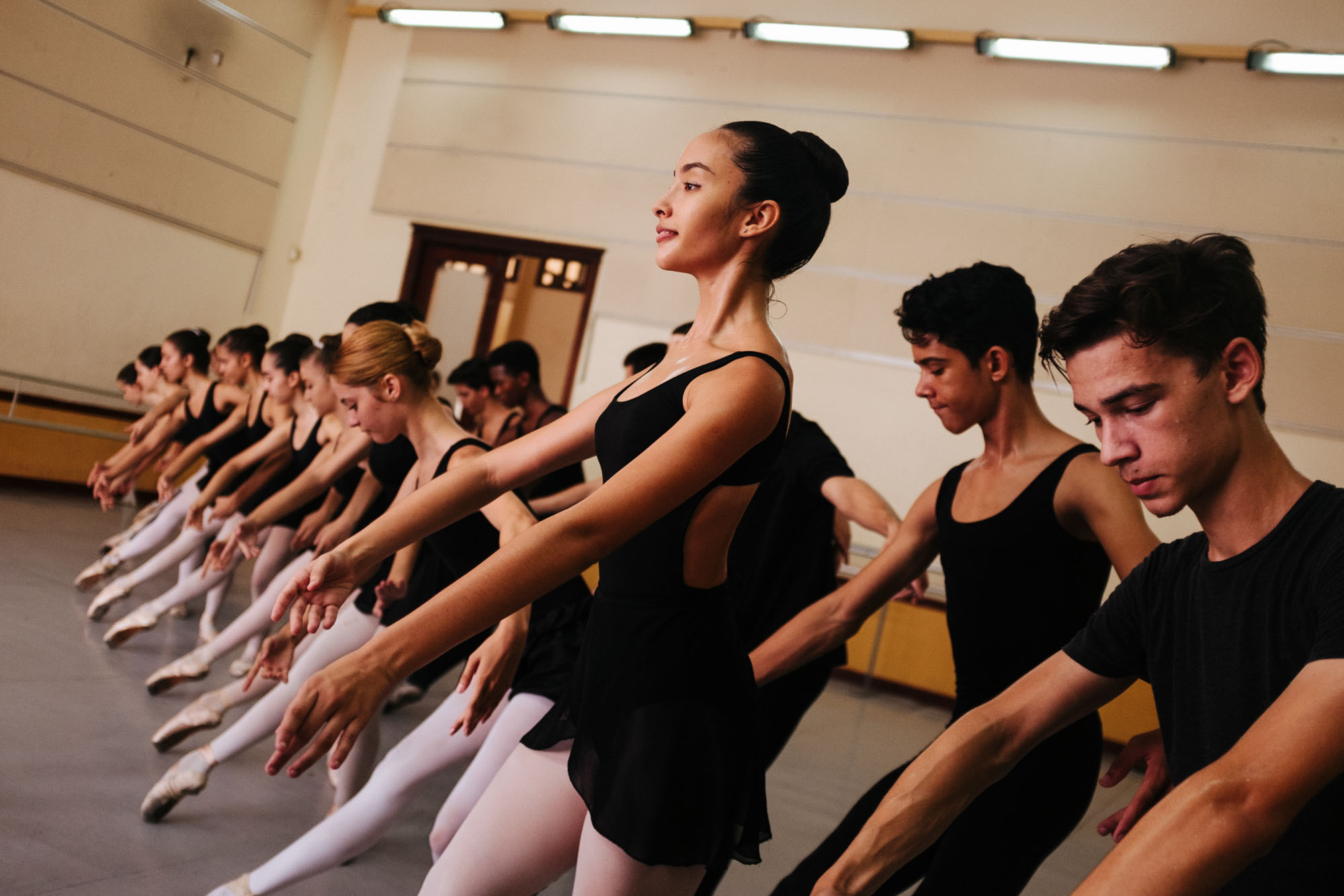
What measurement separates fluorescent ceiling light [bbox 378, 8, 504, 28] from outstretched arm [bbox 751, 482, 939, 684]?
7.28m

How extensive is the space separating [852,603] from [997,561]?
0.94ft

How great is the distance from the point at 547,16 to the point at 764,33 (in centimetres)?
181

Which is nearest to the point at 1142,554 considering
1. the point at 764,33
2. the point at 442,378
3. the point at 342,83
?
the point at 764,33

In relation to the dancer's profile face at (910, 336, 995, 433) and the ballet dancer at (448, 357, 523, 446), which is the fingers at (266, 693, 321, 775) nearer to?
the dancer's profile face at (910, 336, 995, 433)

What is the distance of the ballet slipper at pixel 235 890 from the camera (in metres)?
2.06

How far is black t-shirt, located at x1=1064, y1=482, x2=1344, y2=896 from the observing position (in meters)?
0.90

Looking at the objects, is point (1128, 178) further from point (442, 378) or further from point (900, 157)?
point (442, 378)

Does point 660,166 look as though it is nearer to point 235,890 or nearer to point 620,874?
point 235,890

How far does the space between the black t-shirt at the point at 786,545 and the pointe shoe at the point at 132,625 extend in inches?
102

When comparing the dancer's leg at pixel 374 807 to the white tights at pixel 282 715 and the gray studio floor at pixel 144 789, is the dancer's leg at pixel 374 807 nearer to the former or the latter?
the gray studio floor at pixel 144 789

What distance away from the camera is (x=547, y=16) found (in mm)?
7922

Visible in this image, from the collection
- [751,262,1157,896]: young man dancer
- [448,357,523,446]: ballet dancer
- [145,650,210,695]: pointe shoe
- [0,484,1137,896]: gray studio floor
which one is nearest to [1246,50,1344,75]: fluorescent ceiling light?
[0,484,1137,896]: gray studio floor

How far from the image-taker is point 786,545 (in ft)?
8.11

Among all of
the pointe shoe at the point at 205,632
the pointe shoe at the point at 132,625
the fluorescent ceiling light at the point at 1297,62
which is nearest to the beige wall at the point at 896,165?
the fluorescent ceiling light at the point at 1297,62
